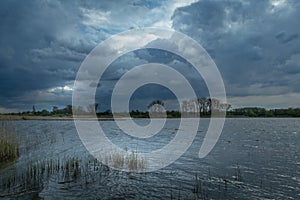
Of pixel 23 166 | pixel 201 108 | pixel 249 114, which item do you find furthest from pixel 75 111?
pixel 23 166

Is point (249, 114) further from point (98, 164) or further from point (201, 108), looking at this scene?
point (98, 164)

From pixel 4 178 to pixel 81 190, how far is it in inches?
208

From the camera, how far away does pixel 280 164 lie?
66.2ft

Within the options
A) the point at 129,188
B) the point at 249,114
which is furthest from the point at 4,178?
the point at 249,114

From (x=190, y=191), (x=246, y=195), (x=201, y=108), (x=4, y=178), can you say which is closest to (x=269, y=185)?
(x=246, y=195)

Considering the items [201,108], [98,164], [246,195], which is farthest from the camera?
[201,108]

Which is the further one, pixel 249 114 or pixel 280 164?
pixel 249 114

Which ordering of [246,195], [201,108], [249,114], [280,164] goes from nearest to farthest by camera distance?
[246,195]
[280,164]
[201,108]
[249,114]

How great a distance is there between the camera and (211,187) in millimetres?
13406

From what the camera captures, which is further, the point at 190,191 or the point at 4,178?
the point at 4,178

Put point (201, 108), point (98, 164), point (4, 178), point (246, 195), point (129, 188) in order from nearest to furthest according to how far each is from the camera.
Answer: point (246, 195)
point (129, 188)
point (4, 178)
point (98, 164)
point (201, 108)

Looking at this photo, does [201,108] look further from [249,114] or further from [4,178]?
[4,178]

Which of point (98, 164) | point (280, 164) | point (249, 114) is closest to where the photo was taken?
point (98, 164)

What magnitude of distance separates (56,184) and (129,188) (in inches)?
155
